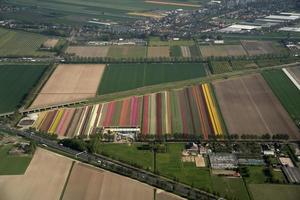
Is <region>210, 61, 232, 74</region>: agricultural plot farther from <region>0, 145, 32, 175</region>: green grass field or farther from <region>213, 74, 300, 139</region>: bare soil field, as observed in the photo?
<region>0, 145, 32, 175</region>: green grass field

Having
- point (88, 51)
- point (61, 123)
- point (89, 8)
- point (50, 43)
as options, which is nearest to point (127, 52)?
point (88, 51)

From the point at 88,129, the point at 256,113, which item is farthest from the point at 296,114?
the point at 88,129

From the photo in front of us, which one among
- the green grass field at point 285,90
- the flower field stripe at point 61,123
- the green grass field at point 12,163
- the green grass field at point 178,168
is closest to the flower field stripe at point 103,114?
the flower field stripe at point 61,123

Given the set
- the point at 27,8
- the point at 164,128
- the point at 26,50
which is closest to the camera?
the point at 164,128

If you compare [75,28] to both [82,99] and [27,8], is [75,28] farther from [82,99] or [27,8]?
[82,99]

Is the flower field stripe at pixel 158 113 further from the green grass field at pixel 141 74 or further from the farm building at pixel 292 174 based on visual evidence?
the farm building at pixel 292 174

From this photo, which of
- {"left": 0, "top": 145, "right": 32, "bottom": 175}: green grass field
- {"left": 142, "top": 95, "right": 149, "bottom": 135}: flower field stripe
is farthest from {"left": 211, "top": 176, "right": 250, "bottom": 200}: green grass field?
{"left": 0, "top": 145, "right": 32, "bottom": 175}: green grass field
